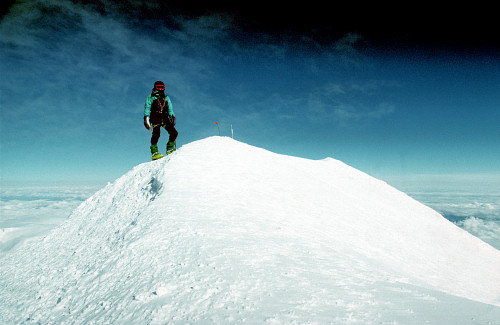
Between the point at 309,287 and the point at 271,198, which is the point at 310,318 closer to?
the point at 309,287

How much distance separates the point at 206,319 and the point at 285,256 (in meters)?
2.03

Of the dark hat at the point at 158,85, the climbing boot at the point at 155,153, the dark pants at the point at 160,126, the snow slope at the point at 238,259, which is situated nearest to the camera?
the snow slope at the point at 238,259

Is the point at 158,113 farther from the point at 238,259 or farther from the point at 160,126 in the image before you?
the point at 238,259

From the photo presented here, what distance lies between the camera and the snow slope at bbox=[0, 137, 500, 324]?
9.03 feet

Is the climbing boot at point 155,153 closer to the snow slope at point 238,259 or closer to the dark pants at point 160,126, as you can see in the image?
the dark pants at point 160,126

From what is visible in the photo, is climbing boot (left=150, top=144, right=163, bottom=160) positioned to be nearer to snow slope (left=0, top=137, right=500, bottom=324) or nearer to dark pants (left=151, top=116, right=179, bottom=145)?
dark pants (left=151, top=116, right=179, bottom=145)

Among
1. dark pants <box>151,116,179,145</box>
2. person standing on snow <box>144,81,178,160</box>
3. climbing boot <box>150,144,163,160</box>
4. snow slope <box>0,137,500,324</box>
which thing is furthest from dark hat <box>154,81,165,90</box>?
snow slope <box>0,137,500,324</box>

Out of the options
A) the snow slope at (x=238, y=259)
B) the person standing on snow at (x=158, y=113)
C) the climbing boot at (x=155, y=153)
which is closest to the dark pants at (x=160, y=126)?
the person standing on snow at (x=158, y=113)

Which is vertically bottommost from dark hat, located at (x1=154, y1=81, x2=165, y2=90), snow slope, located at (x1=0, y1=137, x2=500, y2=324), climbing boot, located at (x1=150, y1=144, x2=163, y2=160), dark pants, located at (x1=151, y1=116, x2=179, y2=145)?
snow slope, located at (x1=0, y1=137, x2=500, y2=324)

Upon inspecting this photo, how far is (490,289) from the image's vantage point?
850 cm

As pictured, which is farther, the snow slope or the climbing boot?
the climbing boot

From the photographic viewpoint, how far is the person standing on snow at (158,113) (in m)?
10.4

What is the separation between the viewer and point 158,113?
10.6 metres

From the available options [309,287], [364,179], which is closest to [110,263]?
[309,287]
